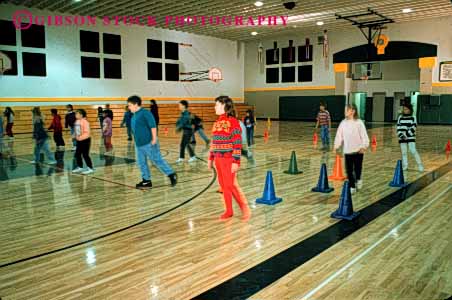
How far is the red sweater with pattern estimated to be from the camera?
490cm

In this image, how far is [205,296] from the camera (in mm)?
3148

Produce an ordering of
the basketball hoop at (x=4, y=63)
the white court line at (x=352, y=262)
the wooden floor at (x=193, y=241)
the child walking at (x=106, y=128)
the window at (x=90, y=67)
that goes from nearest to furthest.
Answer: the white court line at (x=352, y=262) → the wooden floor at (x=193, y=241) → the child walking at (x=106, y=128) → the basketball hoop at (x=4, y=63) → the window at (x=90, y=67)

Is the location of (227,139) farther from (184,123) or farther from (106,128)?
(106,128)

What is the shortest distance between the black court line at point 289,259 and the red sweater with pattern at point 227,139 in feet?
4.39

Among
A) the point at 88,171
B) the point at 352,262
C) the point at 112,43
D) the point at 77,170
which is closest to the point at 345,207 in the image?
the point at 352,262

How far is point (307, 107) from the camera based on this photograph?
29.5 metres

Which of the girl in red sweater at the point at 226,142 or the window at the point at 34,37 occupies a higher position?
the window at the point at 34,37

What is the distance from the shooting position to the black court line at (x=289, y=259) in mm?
3244

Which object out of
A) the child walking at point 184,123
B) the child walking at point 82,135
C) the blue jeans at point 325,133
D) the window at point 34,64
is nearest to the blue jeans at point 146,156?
the child walking at point 82,135

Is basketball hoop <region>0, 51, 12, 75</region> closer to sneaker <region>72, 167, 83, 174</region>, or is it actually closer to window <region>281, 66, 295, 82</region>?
sneaker <region>72, 167, 83, 174</region>

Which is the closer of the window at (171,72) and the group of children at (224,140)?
the group of children at (224,140)

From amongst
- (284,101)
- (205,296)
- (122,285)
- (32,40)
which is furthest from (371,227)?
(284,101)

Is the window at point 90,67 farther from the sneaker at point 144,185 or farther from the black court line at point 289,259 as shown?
the black court line at point 289,259

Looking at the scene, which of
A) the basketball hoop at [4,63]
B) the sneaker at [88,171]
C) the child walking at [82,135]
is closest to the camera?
the child walking at [82,135]
